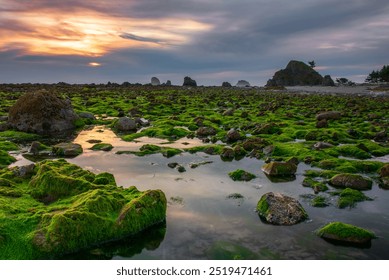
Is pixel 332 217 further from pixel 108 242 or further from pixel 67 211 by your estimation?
pixel 67 211

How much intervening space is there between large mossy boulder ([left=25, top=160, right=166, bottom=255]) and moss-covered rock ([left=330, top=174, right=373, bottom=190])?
21.4 feet

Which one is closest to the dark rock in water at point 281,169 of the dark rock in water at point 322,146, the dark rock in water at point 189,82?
the dark rock in water at point 322,146

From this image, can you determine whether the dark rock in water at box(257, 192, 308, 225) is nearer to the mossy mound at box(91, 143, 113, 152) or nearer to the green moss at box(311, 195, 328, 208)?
the green moss at box(311, 195, 328, 208)

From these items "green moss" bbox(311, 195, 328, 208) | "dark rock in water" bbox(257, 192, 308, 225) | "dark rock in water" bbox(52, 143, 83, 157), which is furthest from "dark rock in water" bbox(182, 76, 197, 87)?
"dark rock in water" bbox(257, 192, 308, 225)

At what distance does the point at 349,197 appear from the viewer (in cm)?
1183

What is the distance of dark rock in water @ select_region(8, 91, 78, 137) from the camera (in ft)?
80.6

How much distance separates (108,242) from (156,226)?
1373mm

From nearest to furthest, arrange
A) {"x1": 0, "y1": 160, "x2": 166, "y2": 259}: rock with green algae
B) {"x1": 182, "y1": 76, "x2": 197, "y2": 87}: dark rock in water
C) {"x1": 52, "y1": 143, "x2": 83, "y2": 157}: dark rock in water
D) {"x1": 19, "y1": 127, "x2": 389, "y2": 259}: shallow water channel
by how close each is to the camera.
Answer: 1. {"x1": 0, "y1": 160, "x2": 166, "y2": 259}: rock with green algae
2. {"x1": 19, "y1": 127, "x2": 389, "y2": 259}: shallow water channel
3. {"x1": 52, "y1": 143, "x2": 83, "y2": 157}: dark rock in water
4. {"x1": 182, "y1": 76, "x2": 197, "y2": 87}: dark rock in water

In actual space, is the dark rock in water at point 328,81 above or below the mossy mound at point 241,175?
above

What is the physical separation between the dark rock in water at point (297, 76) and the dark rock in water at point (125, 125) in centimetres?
14581

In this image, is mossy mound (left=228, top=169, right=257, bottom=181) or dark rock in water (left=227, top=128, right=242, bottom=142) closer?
mossy mound (left=228, top=169, right=257, bottom=181)

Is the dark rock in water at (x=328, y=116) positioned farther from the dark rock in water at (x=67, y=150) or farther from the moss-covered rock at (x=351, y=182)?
the dark rock in water at (x=67, y=150)

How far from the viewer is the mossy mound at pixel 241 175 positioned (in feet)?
46.0

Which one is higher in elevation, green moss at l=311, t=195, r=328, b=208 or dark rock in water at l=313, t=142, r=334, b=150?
dark rock in water at l=313, t=142, r=334, b=150
